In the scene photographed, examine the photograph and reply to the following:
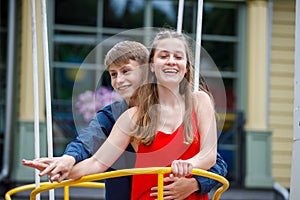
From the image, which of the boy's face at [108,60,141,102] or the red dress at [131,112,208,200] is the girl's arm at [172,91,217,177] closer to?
the red dress at [131,112,208,200]

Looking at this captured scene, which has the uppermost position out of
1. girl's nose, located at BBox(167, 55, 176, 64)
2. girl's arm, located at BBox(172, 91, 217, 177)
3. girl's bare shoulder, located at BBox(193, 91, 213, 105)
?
girl's nose, located at BBox(167, 55, 176, 64)

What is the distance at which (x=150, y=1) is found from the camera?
23.0 ft

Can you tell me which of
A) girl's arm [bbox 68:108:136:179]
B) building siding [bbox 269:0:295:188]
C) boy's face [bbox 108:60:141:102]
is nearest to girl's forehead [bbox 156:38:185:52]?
boy's face [bbox 108:60:141:102]

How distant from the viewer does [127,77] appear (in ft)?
6.89

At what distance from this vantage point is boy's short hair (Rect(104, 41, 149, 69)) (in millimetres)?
2117

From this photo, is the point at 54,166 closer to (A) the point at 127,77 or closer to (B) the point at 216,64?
(A) the point at 127,77

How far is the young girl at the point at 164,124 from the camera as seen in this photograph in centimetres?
198

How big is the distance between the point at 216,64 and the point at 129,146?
4954mm

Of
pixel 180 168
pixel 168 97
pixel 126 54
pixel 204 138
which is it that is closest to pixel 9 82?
pixel 126 54

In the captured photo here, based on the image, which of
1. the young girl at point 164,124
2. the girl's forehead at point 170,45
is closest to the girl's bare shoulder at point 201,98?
the young girl at point 164,124

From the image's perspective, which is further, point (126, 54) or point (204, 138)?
point (126, 54)

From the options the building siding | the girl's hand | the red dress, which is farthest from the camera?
the building siding

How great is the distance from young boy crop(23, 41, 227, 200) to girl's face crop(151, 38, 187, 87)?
0.34 feet

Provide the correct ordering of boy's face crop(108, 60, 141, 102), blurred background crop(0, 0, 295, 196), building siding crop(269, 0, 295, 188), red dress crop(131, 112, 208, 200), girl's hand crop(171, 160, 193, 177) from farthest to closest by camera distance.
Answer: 1. building siding crop(269, 0, 295, 188)
2. blurred background crop(0, 0, 295, 196)
3. boy's face crop(108, 60, 141, 102)
4. red dress crop(131, 112, 208, 200)
5. girl's hand crop(171, 160, 193, 177)
